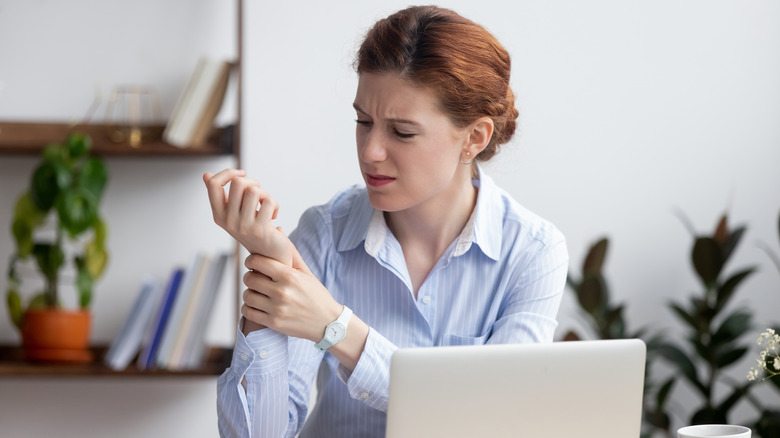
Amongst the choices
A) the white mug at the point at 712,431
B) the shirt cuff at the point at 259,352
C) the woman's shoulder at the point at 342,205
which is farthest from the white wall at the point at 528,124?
the white mug at the point at 712,431

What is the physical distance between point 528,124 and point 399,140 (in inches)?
53.6

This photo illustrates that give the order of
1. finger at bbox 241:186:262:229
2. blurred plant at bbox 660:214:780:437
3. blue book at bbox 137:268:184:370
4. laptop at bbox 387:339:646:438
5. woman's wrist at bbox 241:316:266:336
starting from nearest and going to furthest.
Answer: laptop at bbox 387:339:646:438 < finger at bbox 241:186:262:229 < woman's wrist at bbox 241:316:266:336 < blue book at bbox 137:268:184:370 < blurred plant at bbox 660:214:780:437

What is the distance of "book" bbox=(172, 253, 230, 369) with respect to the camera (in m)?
2.34

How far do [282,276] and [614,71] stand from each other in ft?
5.78

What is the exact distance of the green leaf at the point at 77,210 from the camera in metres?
2.23

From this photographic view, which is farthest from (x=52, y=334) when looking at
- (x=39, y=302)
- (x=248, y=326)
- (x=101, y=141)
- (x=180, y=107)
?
(x=248, y=326)

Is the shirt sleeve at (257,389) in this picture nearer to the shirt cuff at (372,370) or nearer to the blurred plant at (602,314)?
the shirt cuff at (372,370)

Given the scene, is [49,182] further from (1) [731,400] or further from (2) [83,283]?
(1) [731,400]

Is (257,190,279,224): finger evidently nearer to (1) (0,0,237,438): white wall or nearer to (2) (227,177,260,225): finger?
(2) (227,177,260,225): finger

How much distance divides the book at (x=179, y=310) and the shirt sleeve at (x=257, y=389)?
1016 mm

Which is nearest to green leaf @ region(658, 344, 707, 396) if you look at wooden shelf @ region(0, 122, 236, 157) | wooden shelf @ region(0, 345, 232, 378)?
wooden shelf @ region(0, 345, 232, 378)

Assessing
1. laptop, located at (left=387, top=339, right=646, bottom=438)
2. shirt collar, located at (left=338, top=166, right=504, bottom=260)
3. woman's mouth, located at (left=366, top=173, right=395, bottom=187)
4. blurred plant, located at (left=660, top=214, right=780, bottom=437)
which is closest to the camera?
laptop, located at (left=387, top=339, right=646, bottom=438)

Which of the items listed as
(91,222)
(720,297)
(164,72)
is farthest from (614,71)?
(91,222)

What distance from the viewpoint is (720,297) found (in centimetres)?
246
